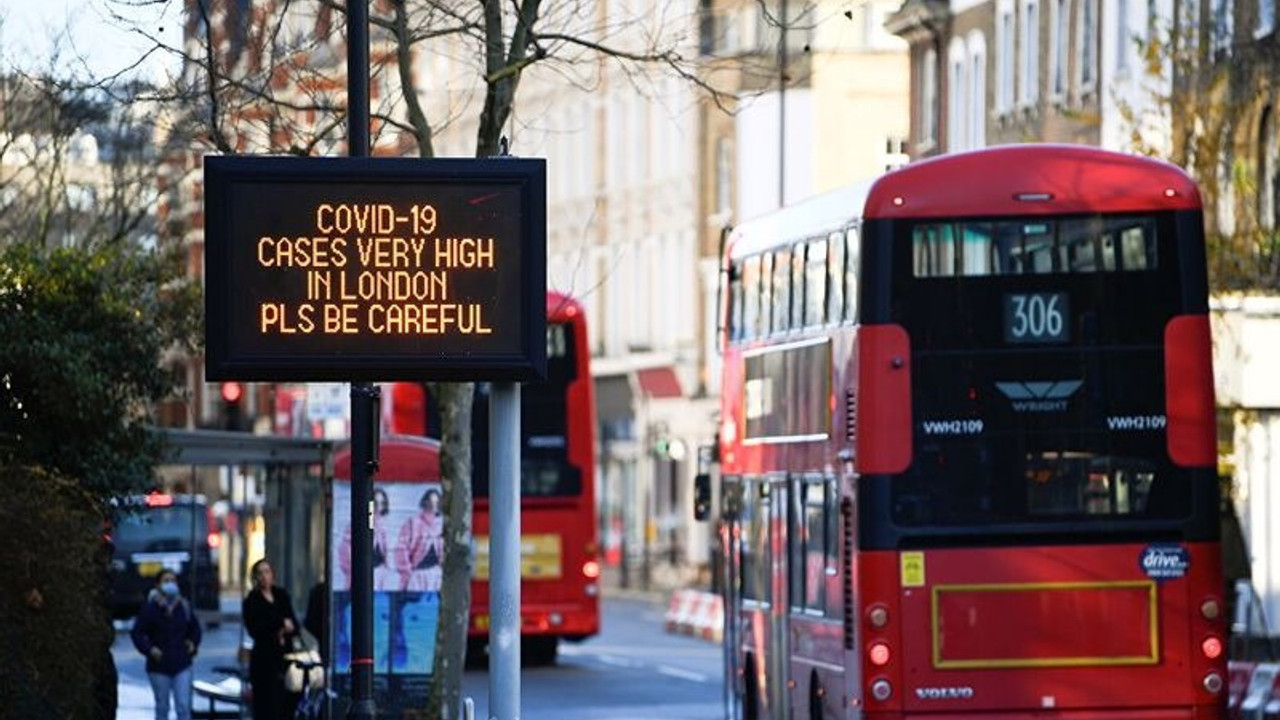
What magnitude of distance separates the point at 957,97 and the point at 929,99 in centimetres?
197

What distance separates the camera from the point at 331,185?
1953cm

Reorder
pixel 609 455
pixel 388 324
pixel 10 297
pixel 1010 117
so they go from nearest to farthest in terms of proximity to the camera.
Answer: pixel 388 324 → pixel 10 297 → pixel 1010 117 → pixel 609 455

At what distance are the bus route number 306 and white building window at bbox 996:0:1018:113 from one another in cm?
3663

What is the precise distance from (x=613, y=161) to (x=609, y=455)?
7.20m

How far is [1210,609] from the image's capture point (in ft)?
79.9

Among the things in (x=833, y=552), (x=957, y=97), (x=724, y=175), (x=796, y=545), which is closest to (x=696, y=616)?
(x=957, y=97)

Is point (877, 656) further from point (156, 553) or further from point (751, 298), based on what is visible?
point (156, 553)

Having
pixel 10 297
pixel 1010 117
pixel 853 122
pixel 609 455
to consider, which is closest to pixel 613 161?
pixel 609 455

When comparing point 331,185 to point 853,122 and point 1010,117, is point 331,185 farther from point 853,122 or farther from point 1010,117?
point 853,122

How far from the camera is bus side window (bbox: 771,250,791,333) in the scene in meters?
28.1

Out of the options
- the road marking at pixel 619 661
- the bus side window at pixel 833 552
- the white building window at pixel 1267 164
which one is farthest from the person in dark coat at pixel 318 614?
the white building window at pixel 1267 164

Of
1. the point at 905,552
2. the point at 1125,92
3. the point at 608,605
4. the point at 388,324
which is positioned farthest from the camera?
the point at 608,605

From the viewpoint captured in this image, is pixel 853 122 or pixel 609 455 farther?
pixel 609 455

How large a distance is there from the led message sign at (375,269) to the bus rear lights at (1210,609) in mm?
6595
